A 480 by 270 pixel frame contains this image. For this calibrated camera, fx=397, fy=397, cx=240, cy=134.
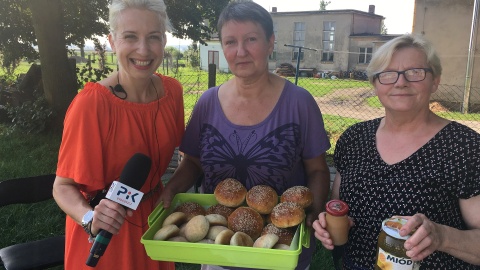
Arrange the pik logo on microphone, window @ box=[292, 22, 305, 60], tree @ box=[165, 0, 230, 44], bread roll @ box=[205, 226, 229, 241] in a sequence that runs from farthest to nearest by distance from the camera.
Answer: window @ box=[292, 22, 305, 60] < tree @ box=[165, 0, 230, 44] < bread roll @ box=[205, 226, 229, 241] < the pik logo on microphone

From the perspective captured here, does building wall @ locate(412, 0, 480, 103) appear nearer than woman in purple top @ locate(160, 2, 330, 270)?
No

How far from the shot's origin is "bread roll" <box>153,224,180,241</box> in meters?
1.76

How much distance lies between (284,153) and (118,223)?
104 cm

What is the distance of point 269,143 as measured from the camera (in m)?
2.26

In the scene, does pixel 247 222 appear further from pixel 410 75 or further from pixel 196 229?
pixel 410 75

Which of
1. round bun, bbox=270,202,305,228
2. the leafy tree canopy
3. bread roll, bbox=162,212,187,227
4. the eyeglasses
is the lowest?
bread roll, bbox=162,212,187,227

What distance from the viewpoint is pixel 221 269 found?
240cm

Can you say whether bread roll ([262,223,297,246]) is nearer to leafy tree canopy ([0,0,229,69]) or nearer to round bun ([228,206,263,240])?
round bun ([228,206,263,240])

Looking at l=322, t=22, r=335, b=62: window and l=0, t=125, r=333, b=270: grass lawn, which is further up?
l=322, t=22, r=335, b=62: window

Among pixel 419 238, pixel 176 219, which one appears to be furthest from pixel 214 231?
pixel 419 238

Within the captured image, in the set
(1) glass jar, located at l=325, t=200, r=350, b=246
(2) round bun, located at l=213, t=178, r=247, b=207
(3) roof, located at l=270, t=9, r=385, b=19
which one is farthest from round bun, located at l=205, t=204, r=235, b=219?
(3) roof, located at l=270, t=9, r=385, b=19

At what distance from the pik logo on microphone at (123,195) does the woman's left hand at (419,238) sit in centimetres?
106

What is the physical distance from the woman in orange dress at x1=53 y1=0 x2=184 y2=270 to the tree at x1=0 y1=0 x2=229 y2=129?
23.0 ft

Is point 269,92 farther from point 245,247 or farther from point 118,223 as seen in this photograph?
point 118,223
